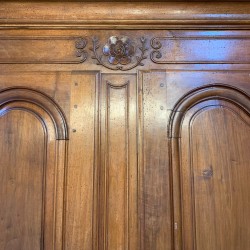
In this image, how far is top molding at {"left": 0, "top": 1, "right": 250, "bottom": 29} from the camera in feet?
3.08

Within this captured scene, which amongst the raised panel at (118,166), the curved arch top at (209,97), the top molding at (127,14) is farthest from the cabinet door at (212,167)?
the top molding at (127,14)

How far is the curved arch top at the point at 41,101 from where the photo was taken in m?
0.91

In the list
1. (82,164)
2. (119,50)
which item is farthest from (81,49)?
(82,164)

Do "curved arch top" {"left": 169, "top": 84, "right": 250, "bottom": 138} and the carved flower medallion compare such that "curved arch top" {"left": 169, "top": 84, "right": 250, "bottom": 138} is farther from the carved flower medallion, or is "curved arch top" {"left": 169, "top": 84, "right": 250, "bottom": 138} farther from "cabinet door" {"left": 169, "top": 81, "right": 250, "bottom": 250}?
the carved flower medallion

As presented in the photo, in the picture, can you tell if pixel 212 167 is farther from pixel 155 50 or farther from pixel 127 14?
pixel 127 14

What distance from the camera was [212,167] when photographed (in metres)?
0.89

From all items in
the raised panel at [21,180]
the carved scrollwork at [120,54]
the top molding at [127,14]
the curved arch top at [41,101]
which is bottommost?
the raised panel at [21,180]

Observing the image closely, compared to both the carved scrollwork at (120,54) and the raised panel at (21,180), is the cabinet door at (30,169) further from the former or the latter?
the carved scrollwork at (120,54)

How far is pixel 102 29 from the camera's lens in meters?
0.95

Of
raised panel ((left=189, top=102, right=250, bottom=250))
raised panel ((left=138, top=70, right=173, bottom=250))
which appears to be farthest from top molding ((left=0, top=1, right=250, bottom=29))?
raised panel ((left=189, top=102, right=250, bottom=250))

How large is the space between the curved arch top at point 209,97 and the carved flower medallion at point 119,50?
24 cm

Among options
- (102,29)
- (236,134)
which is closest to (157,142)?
(236,134)

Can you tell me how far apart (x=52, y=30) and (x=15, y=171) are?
0.51 m

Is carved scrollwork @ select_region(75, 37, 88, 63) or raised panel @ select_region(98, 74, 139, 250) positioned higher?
carved scrollwork @ select_region(75, 37, 88, 63)
